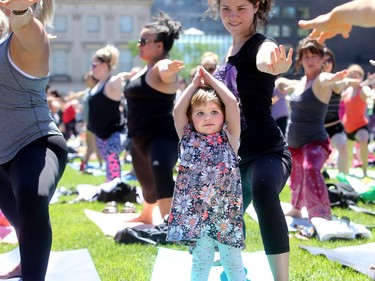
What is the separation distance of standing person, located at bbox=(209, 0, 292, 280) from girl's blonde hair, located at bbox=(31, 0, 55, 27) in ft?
3.33

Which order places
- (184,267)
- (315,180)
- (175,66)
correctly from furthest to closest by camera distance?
(315,180) < (175,66) < (184,267)

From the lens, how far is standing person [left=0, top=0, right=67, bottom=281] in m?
3.46

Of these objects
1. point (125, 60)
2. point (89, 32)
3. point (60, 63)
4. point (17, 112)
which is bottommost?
Answer: point (60, 63)

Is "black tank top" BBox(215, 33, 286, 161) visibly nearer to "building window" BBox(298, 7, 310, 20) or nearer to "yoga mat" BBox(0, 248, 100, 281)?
"yoga mat" BBox(0, 248, 100, 281)

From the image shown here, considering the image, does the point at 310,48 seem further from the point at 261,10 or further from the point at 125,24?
the point at 125,24

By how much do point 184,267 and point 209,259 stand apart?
3.07ft

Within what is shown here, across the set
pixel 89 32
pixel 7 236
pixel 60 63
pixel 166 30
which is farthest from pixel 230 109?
pixel 60 63

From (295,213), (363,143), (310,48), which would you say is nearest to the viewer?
(310,48)

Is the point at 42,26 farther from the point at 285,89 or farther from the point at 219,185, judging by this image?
the point at 285,89

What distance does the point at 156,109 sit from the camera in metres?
6.06

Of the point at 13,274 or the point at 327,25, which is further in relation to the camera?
the point at 13,274

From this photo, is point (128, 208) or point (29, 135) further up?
point (29, 135)

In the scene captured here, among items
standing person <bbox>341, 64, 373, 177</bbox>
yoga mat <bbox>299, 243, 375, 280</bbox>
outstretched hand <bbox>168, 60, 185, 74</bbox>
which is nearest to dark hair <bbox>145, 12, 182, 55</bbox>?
outstretched hand <bbox>168, 60, 185, 74</bbox>

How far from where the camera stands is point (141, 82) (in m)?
Answer: 6.12
